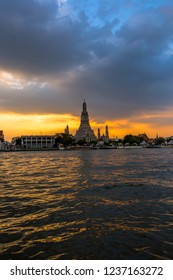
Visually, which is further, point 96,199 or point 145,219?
point 96,199

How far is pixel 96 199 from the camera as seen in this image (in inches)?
740

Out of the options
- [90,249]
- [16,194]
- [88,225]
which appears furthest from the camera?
[16,194]
